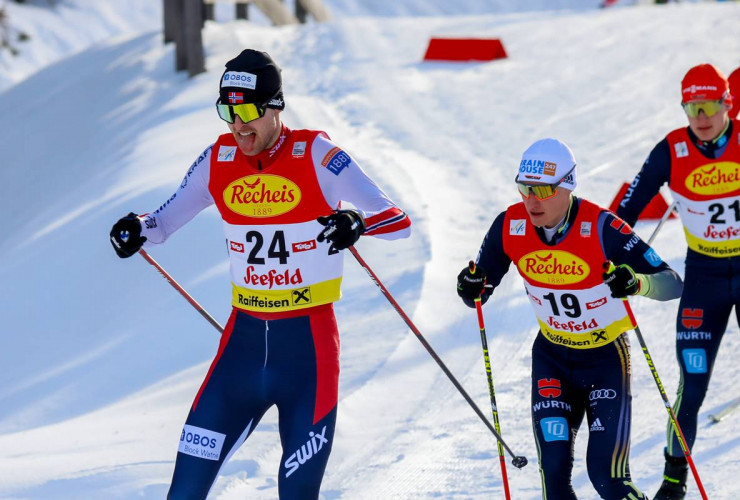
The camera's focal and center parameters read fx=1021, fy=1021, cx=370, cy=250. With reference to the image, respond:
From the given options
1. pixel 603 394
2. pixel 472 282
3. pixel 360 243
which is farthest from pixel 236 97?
pixel 360 243

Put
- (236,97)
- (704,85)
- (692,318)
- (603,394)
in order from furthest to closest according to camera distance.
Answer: (692,318) < (704,85) < (603,394) < (236,97)

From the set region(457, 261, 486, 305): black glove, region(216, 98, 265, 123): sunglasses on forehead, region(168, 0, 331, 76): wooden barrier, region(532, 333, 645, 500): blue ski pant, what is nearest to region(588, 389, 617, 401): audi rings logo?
region(532, 333, 645, 500): blue ski pant

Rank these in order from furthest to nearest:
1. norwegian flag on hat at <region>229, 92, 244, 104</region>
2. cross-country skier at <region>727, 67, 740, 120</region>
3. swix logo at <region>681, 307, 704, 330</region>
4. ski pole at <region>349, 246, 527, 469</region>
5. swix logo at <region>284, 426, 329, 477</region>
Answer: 1. cross-country skier at <region>727, 67, 740, 120</region>
2. swix logo at <region>681, 307, 704, 330</region>
3. ski pole at <region>349, 246, 527, 469</region>
4. norwegian flag on hat at <region>229, 92, 244, 104</region>
5. swix logo at <region>284, 426, 329, 477</region>

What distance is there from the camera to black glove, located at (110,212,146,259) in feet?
13.3

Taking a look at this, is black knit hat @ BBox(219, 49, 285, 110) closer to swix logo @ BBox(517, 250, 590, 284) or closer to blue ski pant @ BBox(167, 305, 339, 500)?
blue ski pant @ BBox(167, 305, 339, 500)

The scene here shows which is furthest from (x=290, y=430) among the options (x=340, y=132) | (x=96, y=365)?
(x=340, y=132)

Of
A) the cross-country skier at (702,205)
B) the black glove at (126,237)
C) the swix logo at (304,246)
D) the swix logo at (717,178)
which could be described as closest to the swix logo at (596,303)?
the cross-country skier at (702,205)

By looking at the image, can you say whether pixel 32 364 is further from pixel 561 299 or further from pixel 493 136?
pixel 493 136

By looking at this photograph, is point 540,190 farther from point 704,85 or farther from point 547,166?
point 704,85

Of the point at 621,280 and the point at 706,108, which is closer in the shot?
the point at 621,280

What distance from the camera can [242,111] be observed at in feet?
12.1

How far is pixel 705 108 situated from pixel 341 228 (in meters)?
2.36

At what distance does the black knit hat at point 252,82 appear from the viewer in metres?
3.68

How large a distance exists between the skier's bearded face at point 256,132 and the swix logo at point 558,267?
1.14 m
